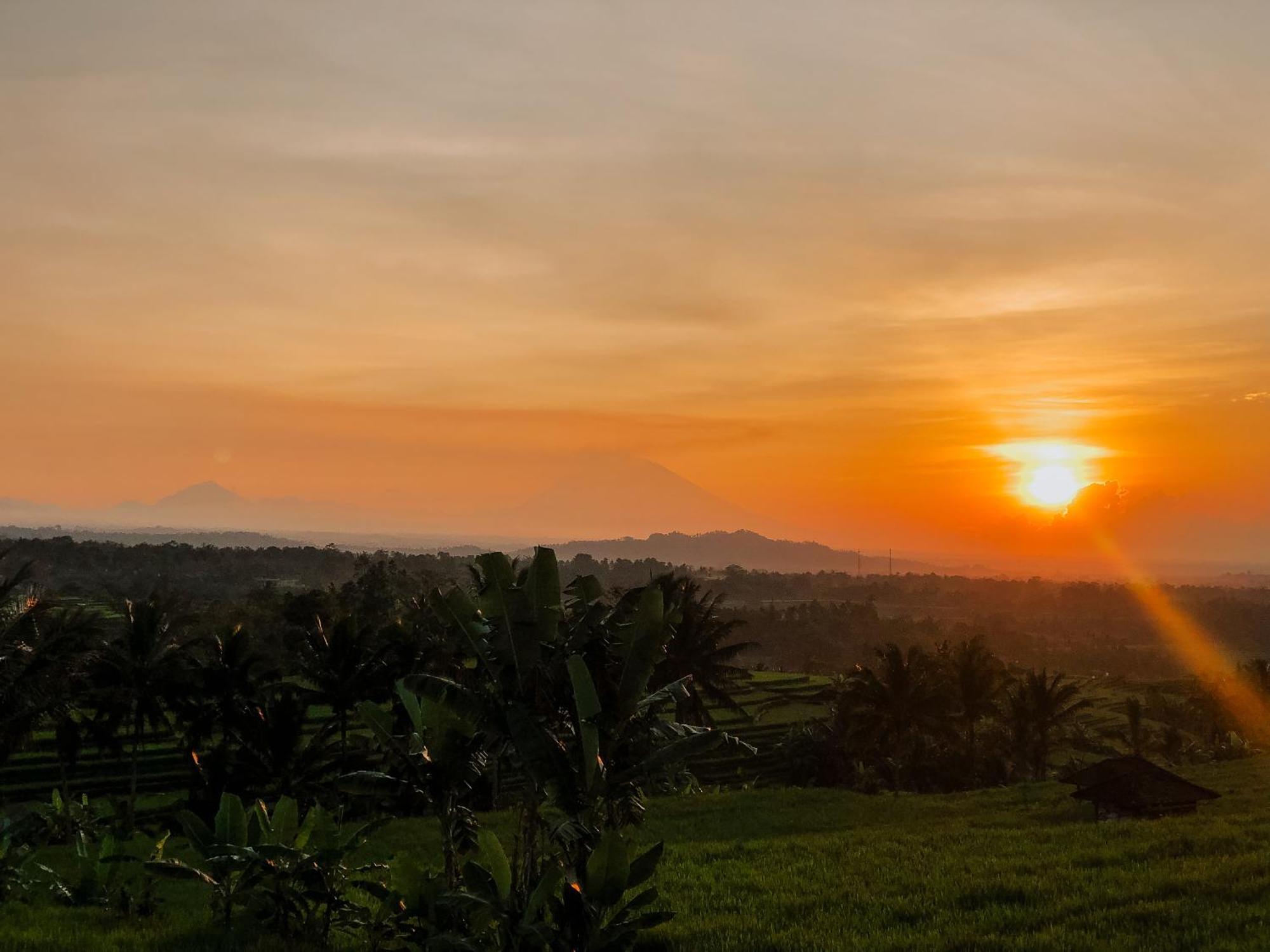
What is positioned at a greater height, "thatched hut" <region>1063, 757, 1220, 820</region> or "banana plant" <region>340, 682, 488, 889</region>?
"banana plant" <region>340, 682, 488, 889</region>

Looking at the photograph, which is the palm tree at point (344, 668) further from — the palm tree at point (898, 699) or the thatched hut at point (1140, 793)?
the thatched hut at point (1140, 793)

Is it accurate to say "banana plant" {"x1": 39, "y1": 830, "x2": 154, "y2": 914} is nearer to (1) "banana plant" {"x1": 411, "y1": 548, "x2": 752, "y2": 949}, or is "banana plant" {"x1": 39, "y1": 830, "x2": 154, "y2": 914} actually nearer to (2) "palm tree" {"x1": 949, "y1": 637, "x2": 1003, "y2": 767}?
(1) "banana plant" {"x1": 411, "y1": 548, "x2": 752, "y2": 949}

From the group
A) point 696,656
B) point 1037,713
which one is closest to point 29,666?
point 696,656

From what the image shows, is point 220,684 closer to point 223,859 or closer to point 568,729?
point 223,859

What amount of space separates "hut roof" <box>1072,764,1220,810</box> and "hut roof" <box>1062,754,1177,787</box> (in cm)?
5

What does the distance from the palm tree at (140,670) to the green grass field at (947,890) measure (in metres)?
15.8

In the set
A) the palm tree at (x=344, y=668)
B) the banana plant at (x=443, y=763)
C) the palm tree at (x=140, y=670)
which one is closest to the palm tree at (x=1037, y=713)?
the palm tree at (x=344, y=668)

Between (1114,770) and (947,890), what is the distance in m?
12.2

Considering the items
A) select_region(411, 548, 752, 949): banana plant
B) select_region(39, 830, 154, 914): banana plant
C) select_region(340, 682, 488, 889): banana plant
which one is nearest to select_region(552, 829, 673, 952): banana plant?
select_region(411, 548, 752, 949): banana plant

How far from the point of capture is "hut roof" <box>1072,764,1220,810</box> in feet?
85.0

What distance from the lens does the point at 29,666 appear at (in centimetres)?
2869

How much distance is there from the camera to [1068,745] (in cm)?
6138

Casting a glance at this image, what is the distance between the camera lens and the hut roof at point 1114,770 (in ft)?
87.2

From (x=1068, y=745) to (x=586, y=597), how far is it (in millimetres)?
54972
